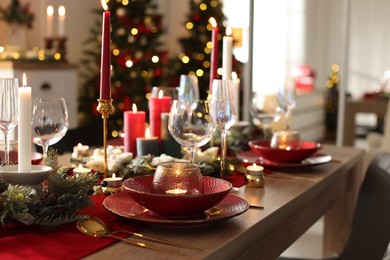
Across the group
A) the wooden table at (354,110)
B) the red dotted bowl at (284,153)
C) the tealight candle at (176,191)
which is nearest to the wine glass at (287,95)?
the red dotted bowl at (284,153)

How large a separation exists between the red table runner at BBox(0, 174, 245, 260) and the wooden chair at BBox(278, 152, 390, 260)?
0.86 meters

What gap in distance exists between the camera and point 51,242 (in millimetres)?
1167

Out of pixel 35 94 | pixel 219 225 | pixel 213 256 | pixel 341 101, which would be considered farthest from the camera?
pixel 35 94

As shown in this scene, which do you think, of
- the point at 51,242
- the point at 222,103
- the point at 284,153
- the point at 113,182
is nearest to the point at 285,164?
the point at 284,153

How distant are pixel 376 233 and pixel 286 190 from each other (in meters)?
0.38

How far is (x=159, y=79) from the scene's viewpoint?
18.2 feet

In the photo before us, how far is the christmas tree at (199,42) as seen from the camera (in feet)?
17.9

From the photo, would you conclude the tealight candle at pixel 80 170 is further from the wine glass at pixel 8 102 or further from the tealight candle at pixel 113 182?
the wine glass at pixel 8 102

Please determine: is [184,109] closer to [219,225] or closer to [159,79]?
[219,225]

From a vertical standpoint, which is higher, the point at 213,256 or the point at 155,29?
the point at 155,29

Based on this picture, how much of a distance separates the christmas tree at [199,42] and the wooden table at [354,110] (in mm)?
1000

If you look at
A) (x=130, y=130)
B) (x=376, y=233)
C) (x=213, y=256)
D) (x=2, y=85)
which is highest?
(x=2, y=85)

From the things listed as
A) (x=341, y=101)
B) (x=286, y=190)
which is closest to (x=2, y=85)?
(x=286, y=190)

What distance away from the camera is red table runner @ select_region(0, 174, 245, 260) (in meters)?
1.10
